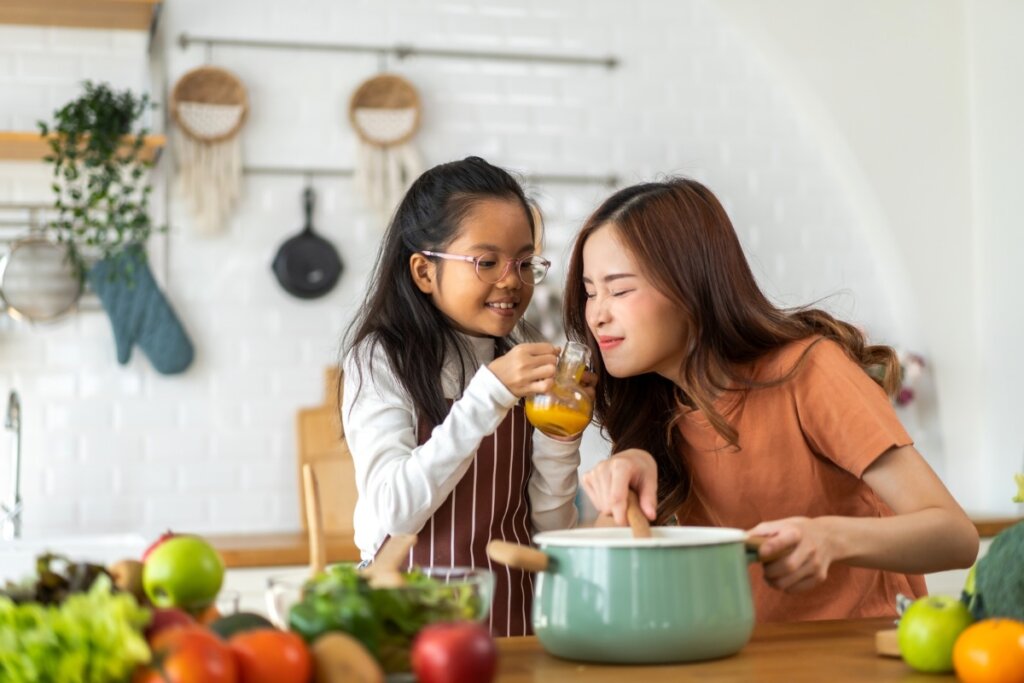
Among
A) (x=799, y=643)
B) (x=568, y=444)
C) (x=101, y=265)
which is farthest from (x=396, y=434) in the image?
(x=101, y=265)

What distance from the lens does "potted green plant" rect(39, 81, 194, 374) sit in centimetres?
343

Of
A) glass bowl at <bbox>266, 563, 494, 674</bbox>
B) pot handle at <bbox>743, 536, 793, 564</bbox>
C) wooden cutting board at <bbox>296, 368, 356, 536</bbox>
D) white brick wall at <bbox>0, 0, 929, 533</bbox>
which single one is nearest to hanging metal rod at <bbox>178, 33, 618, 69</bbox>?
white brick wall at <bbox>0, 0, 929, 533</bbox>

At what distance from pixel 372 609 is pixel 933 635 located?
494 millimetres

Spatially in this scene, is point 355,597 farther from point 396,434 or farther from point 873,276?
point 873,276

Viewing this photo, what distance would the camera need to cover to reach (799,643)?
1.24 metres

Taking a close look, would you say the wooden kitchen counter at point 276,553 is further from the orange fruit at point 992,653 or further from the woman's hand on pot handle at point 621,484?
the orange fruit at point 992,653

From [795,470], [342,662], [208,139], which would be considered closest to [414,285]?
[795,470]

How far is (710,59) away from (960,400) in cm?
142

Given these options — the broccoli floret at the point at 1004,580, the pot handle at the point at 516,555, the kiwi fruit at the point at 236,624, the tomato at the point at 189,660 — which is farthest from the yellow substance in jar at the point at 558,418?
the tomato at the point at 189,660

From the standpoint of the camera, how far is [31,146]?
3.45 metres

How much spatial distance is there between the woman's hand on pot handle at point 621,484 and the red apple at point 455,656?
0.49 meters

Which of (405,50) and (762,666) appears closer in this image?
(762,666)

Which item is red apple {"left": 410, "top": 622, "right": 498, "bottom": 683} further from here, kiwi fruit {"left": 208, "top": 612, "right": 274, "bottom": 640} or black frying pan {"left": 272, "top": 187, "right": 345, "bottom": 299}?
black frying pan {"left": 272, "top": 187, "right": 345, "bottom": 299}

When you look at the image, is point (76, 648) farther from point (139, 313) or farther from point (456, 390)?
point (139, 313)
